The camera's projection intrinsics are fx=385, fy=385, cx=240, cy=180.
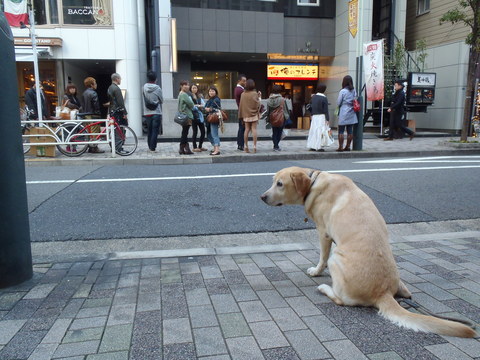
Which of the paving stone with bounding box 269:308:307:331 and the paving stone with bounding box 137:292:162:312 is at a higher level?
the paving stone with bounding box 137:292:162:312

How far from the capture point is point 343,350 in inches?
90.2

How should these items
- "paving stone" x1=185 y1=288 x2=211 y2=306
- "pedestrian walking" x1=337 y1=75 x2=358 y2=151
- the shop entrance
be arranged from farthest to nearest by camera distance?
the shop entrance → "pedestrian walking" x1=337 y1=75 x2=358 y2=151 → "paving stone" x1=185 y1=288 x2=211 y2=306

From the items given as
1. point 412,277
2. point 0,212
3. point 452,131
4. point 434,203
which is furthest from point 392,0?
point 0,212

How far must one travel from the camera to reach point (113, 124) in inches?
393

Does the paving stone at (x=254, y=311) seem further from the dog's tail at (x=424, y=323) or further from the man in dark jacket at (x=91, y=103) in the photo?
the man in dark jacket at (x=91, y=103)

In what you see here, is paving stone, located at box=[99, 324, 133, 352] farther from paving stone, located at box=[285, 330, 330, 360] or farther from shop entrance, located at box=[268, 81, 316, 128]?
shop entrance, located at box=[268, 81, 316, 128]

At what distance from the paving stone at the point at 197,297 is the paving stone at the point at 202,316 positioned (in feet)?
0.20

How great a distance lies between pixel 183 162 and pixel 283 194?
22.2 ft

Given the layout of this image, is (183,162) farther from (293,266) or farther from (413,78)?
(413,78)

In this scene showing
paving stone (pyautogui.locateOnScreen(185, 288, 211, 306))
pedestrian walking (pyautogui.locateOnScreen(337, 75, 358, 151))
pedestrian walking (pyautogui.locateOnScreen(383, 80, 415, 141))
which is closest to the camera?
paving stone (pyautogui.locateOnScreen(185, 288, 211, 306))

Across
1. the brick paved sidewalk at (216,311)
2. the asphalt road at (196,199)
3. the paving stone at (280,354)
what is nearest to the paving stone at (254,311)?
the brick paved sidewalk at (216,311)

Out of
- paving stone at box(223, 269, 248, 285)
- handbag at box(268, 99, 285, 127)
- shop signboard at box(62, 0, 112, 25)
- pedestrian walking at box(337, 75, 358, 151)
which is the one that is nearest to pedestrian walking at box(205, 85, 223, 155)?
handbag at box(268, 99, 285, 127)

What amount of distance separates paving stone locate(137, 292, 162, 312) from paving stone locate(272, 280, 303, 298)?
0.95 m

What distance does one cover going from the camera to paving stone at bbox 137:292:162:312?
2791 mm
